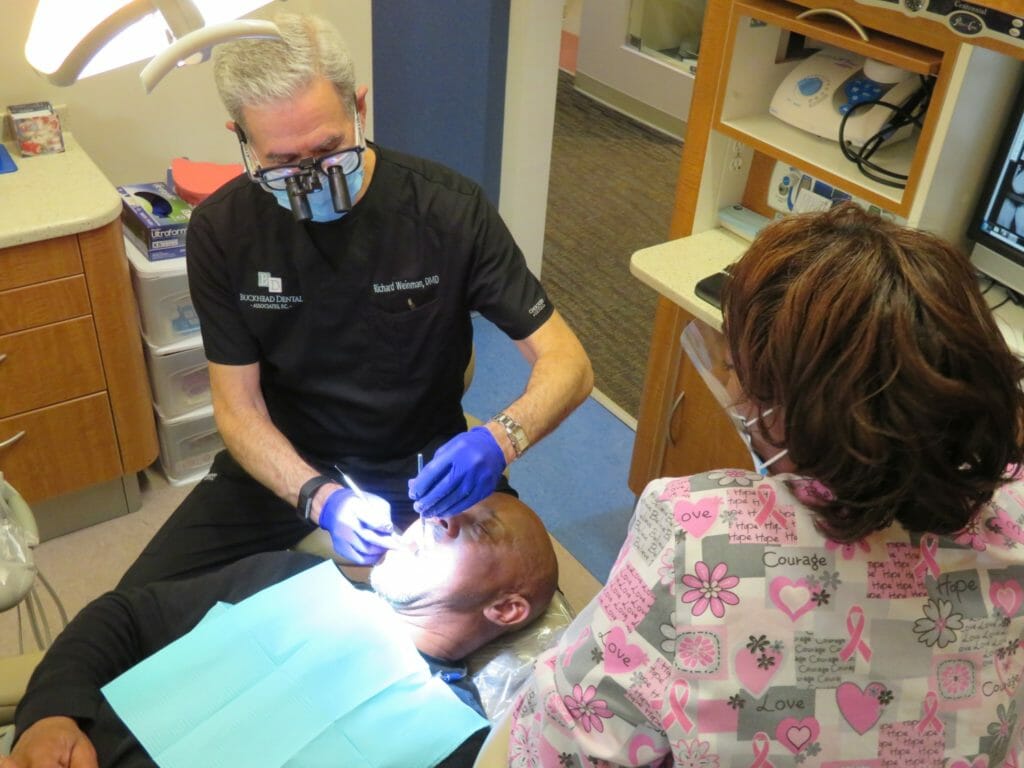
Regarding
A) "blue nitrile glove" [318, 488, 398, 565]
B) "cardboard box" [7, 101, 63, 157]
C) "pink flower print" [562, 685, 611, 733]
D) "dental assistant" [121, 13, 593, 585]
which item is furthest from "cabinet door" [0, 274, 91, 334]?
"pink flower print" [562, 685, 611, 733]

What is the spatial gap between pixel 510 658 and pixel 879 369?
0.94 m

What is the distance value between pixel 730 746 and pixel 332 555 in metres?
1.00

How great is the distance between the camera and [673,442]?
8.05 feet

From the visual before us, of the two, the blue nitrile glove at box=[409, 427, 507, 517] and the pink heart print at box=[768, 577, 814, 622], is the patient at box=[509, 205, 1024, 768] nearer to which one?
the pink heart print at box=[768, 577, 814, 622]

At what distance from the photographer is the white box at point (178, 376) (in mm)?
2465

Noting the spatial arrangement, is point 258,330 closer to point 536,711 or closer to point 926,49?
point 536,711

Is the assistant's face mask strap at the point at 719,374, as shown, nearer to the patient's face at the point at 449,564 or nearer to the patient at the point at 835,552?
the patient at the point at 835,552

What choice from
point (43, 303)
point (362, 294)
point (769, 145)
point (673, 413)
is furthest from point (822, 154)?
point (43, 303)

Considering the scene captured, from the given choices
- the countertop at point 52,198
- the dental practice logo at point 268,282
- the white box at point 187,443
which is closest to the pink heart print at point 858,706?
the dental practice logo at point 268,282

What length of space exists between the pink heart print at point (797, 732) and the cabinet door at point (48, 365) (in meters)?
1.86

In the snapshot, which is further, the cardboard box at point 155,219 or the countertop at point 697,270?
the cardboard box at point 155,219

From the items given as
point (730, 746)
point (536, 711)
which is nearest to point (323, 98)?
point (536, 711)

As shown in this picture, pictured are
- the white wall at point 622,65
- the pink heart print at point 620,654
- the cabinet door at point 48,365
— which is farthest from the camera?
the white wall at point 622,65

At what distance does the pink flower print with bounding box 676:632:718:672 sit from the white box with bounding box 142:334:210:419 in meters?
1.85
